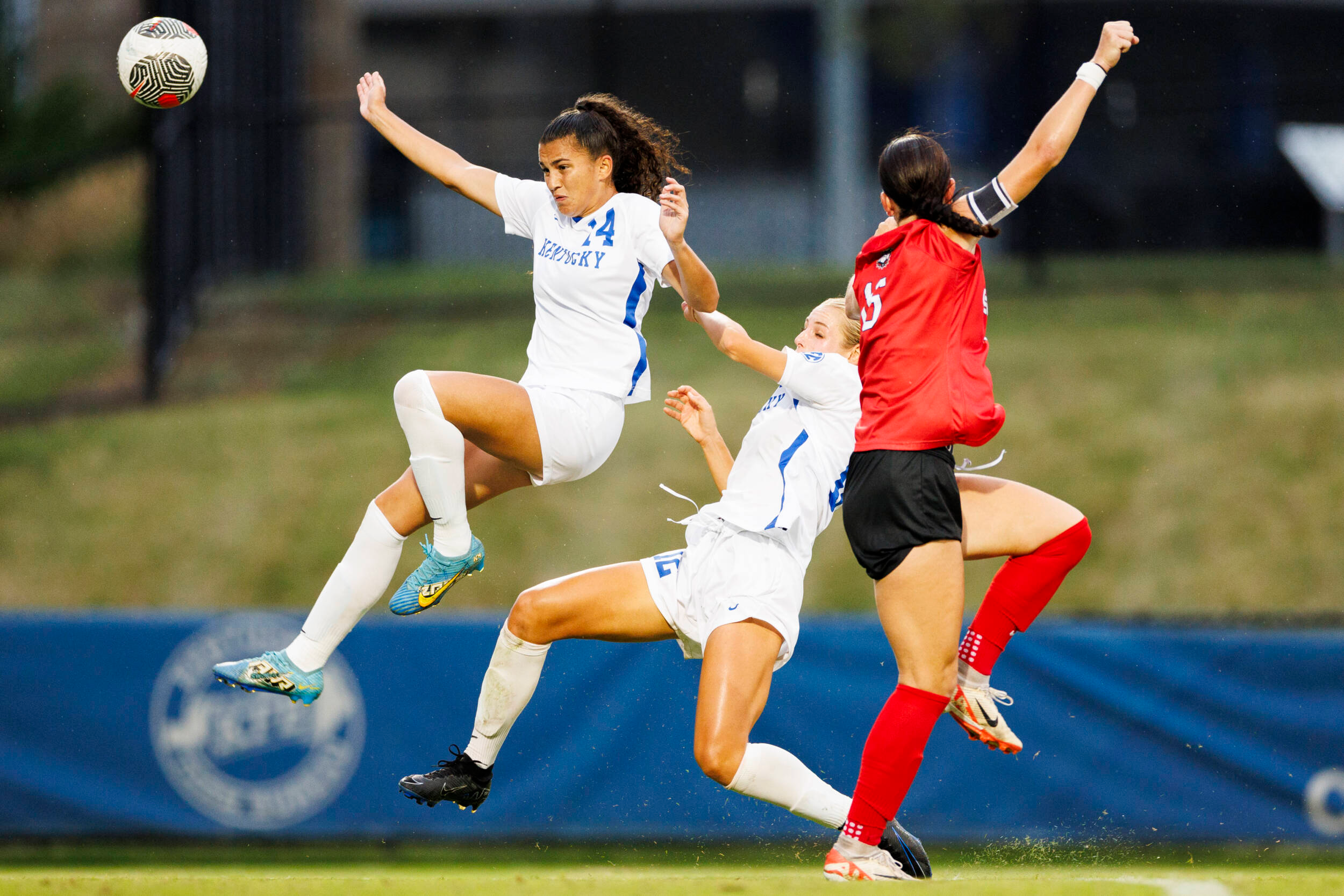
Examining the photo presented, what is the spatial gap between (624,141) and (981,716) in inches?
96.1

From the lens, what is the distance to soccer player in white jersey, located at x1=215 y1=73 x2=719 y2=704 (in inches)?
191

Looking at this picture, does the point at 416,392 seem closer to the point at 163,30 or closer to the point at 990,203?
the point at 163,30

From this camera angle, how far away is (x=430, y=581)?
195 inches

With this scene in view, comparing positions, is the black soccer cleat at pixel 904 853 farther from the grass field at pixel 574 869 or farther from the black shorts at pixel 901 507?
the black shorts at pixel 901 507

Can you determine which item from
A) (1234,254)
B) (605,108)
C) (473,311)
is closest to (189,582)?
(473,311)

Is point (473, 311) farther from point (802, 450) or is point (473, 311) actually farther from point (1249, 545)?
point (802, 450)

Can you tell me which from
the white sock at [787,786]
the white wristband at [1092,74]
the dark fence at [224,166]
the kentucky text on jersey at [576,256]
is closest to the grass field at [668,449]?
the dark fence at [224,166]

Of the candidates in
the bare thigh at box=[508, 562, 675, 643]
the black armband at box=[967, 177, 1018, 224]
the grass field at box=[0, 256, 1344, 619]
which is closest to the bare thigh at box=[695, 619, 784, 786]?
the bare thigh at box=[508, 562, 675, 643]

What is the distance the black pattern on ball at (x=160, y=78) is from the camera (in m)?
5.12

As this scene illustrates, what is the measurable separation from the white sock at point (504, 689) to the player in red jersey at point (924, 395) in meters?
1.29

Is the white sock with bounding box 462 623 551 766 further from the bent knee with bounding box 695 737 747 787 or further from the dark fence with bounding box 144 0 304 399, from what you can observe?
the dark fence with bounding box 144 0 304 399

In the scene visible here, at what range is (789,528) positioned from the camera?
4875 mm

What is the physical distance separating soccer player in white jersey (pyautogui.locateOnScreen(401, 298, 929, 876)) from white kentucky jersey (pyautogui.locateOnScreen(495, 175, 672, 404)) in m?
0.21

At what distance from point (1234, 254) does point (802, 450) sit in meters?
10.4
